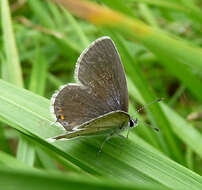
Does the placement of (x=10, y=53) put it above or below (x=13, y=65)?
above

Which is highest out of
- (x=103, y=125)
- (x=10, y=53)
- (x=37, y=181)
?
(x=10, y=53)

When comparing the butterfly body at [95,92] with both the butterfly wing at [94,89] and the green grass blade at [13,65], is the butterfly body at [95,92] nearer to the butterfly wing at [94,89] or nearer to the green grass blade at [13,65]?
the butterfly wing at [94,89]

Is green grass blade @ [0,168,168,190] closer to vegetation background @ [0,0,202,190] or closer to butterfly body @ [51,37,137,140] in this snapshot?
vegetation background @ [0,0,202,190]

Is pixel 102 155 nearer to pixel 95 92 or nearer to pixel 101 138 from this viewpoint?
pixel 101 138

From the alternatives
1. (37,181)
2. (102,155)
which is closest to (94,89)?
(102,155)

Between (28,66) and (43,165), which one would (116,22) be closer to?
(43,165)

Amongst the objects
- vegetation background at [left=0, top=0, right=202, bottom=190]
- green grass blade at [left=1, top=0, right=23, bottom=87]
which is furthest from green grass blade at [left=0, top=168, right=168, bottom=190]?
green grass blade at [left=1, top=0, right=23, bottom=87]

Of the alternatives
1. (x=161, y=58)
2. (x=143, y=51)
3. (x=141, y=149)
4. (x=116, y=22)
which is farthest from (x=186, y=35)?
(x=116, y=22)

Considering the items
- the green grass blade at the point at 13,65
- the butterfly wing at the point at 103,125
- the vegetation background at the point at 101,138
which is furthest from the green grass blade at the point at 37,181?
the green grass blade at the point at 13,65
